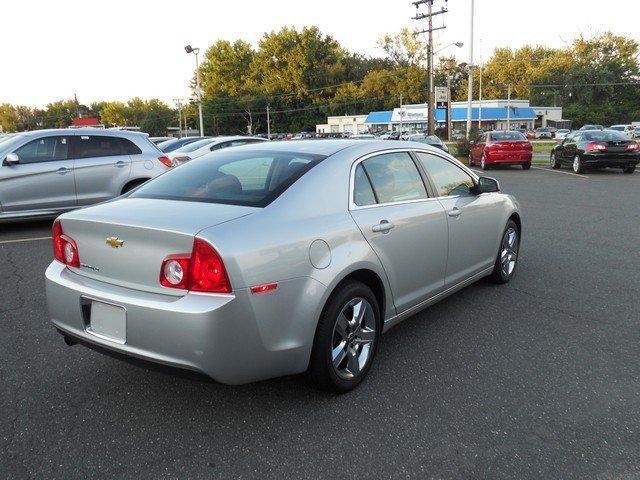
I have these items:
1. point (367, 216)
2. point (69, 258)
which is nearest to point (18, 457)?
point (69, 258)

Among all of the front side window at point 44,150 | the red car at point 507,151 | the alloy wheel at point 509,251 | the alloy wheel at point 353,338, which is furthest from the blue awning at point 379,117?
the alloy wheel at point 353,338

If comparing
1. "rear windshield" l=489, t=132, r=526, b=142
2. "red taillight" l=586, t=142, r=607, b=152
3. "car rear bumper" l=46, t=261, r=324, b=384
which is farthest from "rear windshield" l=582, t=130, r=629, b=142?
"car rear bumper" l=46, t=261, r=324, b=384

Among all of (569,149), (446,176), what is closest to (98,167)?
(446,176)

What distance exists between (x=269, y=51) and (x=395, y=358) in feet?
324

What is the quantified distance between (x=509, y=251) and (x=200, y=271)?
3899 millimetres

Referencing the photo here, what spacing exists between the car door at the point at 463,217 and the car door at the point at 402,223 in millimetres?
167

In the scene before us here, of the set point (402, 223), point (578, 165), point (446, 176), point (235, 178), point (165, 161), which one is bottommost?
point (578, 165)

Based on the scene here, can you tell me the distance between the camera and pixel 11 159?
27.7ft

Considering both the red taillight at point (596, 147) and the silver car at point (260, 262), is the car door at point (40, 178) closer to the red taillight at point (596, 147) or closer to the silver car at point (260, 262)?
the silver car at point (260, 262)

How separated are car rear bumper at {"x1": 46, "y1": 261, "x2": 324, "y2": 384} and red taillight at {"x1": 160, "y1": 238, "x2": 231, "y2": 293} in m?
0.05

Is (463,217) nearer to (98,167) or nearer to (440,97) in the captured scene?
(98,167)

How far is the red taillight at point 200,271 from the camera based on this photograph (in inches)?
108

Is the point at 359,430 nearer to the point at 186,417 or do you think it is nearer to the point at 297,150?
the point at 186,417

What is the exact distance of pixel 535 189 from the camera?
14.9 meters
